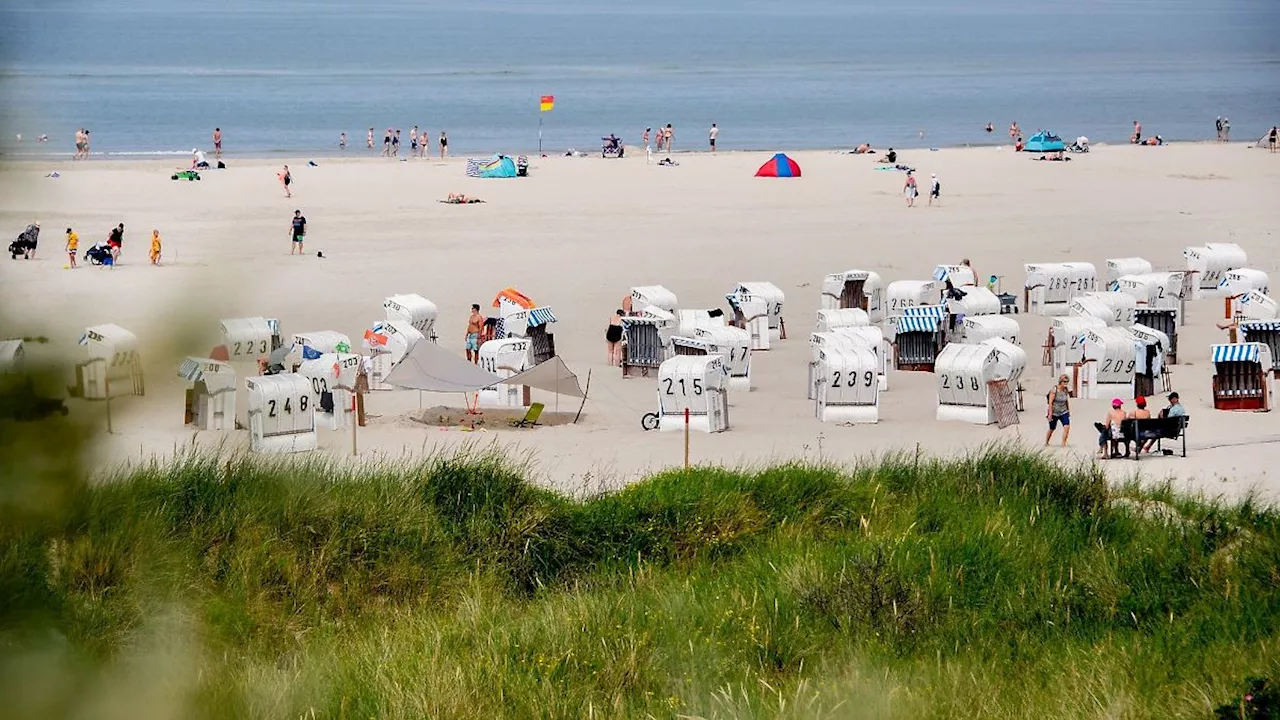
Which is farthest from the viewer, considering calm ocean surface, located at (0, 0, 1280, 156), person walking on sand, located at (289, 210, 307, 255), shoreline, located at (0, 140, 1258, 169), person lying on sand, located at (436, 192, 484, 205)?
calm ocean surface, located at (0, 0, 1280, 156)

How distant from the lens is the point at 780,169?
46625 millimetres

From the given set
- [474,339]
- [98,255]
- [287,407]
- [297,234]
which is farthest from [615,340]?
[98,255]

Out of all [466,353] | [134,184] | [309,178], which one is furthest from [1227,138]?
[466,353]

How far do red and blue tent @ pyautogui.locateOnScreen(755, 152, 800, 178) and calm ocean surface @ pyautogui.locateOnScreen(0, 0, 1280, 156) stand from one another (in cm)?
1490

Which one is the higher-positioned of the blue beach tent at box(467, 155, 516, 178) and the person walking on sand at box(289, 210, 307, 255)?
the blue beach tent at box(467, 155, 516, 178)

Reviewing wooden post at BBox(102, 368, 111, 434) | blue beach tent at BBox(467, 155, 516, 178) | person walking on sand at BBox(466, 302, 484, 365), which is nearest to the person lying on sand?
blue beach tent at BBox(467, 155, 516, 178)

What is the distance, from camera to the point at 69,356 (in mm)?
1738

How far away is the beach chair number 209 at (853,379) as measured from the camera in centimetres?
1808

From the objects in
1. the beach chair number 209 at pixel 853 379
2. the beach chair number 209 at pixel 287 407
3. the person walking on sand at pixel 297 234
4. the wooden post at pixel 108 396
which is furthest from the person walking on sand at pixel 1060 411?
the person walking on sand at pixel 297 234

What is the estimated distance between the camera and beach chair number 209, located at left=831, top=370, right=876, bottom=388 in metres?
18.1

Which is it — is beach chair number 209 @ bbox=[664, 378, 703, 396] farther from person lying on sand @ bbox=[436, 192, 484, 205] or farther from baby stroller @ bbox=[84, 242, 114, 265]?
person lying on sand @ bbox=[436, 192, 484, 205]

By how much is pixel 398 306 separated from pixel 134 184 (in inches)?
914

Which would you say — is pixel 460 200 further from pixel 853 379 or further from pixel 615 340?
pixel 853 379

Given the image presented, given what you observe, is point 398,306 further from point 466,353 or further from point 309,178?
point 309,178
